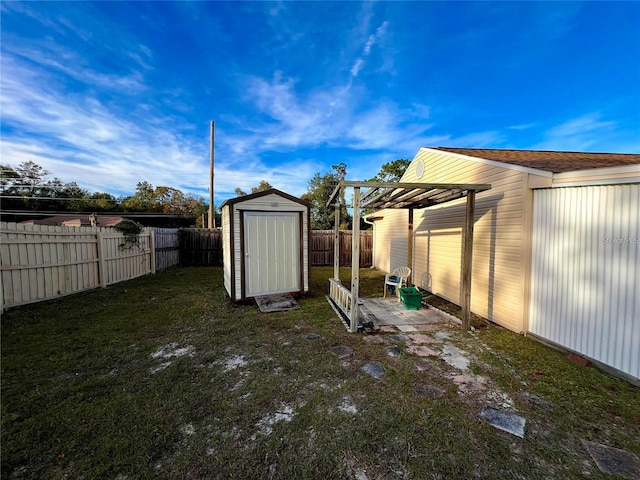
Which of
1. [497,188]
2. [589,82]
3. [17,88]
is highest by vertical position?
[589,82]

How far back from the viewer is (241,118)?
11.9m

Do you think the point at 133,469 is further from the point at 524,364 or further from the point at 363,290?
the point at 363,290

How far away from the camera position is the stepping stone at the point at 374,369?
2.95 metres

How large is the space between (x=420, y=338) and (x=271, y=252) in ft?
12.4

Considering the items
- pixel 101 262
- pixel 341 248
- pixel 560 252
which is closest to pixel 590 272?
pixel 560 252

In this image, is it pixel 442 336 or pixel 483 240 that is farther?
pixel 483 240

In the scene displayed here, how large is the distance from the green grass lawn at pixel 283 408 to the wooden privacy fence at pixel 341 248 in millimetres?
8661

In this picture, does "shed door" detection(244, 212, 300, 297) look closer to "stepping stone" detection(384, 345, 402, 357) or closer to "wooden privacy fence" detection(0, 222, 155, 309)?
"stepping stone" detection(384, 345, 402, 357)

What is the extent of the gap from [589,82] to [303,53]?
934 cm

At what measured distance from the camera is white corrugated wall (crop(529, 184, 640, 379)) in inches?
108

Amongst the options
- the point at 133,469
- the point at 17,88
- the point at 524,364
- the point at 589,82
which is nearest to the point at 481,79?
the point at 589,82

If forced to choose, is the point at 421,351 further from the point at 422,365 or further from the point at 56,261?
the point at 56,261

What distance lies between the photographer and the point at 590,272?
312 centimetres

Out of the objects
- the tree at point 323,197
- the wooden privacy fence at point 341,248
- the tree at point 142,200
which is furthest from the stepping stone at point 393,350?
the tree at point 142,200
